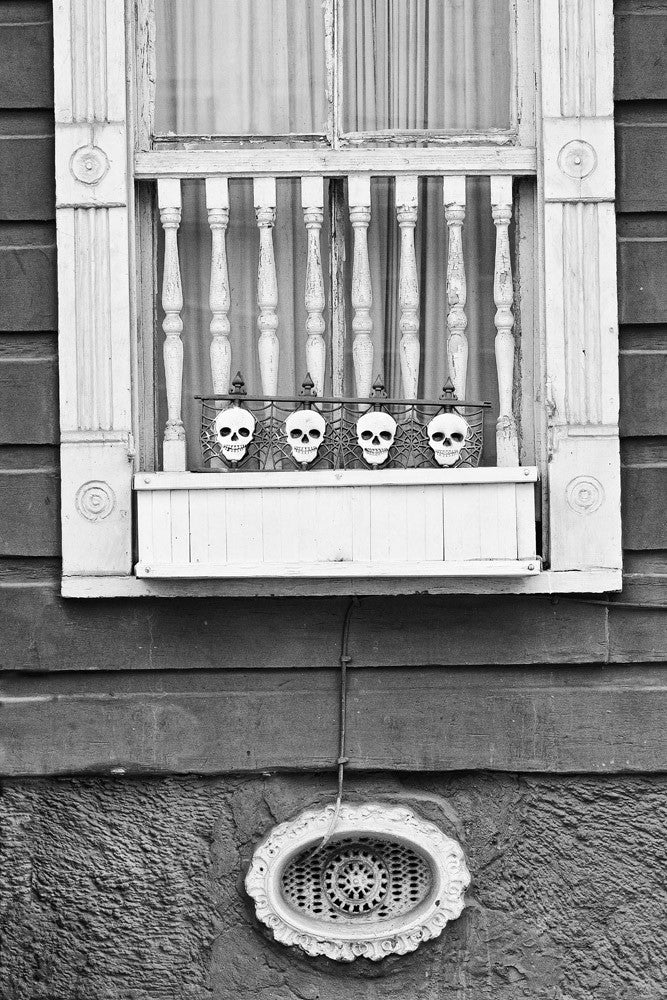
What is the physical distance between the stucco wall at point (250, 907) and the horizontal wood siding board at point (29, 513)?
651 mm

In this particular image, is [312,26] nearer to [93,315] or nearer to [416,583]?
[93,315]

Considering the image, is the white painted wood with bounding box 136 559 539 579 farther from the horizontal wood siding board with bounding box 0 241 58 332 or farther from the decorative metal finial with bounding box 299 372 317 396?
the horizontal wood siding board with bounding box 0 241 58 332

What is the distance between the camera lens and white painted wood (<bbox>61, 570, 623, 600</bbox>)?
11.2ft

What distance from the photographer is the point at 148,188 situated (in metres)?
3.62

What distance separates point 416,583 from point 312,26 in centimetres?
167

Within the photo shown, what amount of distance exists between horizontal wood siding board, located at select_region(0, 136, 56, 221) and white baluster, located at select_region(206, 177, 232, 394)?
458mm

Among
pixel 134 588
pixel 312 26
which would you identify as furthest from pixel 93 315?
pixel 312 26

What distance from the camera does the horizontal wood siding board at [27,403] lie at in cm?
352

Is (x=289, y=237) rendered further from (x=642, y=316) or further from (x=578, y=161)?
(x=642, y=316)

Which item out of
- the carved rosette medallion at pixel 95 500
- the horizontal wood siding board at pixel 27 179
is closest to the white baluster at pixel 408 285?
the carved rosette medallion at pixel 95 500

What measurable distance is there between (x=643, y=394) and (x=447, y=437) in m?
0.58

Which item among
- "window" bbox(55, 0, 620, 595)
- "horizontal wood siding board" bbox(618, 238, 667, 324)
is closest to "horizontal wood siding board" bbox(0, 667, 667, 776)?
"window" bbox(55, 0, 620, 595)

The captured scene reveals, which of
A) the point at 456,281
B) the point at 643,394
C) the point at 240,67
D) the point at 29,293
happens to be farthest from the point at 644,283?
the point at 29,293

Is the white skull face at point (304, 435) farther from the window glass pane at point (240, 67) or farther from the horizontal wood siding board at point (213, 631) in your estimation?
the window glass pane at point (240, 67)
